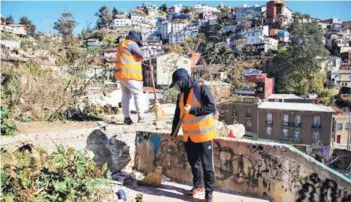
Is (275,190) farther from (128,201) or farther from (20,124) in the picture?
(20,124)

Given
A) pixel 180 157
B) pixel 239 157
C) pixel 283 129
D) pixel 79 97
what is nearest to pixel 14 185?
pixel 180 157

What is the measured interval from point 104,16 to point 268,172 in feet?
346

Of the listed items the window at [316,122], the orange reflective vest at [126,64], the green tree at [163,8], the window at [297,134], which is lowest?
the window at [297,134]

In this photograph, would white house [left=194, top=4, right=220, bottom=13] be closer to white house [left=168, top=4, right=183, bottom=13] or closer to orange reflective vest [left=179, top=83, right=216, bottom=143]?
white house [left=168, top=4, right=183, bottom=13]

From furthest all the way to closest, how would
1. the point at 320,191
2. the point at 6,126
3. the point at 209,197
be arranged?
the point at 6,126
the point at 209,197
the point at 320,191

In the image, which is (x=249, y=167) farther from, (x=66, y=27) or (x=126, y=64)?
(x=66, y=27)

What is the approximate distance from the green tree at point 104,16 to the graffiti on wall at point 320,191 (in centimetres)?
10002

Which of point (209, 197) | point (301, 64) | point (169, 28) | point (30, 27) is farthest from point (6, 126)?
point (169, 28)

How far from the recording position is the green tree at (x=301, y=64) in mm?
45312

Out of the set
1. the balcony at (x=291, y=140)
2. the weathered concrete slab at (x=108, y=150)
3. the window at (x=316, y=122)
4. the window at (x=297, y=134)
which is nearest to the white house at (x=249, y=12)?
the balcony at (x=291, y=140)

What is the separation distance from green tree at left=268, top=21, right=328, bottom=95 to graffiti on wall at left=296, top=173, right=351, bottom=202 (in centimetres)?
4263

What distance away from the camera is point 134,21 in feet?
357

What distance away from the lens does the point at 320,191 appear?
11.8 ft

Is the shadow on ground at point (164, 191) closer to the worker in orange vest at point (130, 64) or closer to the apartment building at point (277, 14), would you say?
the worker in orange vest at point (130, 64)
